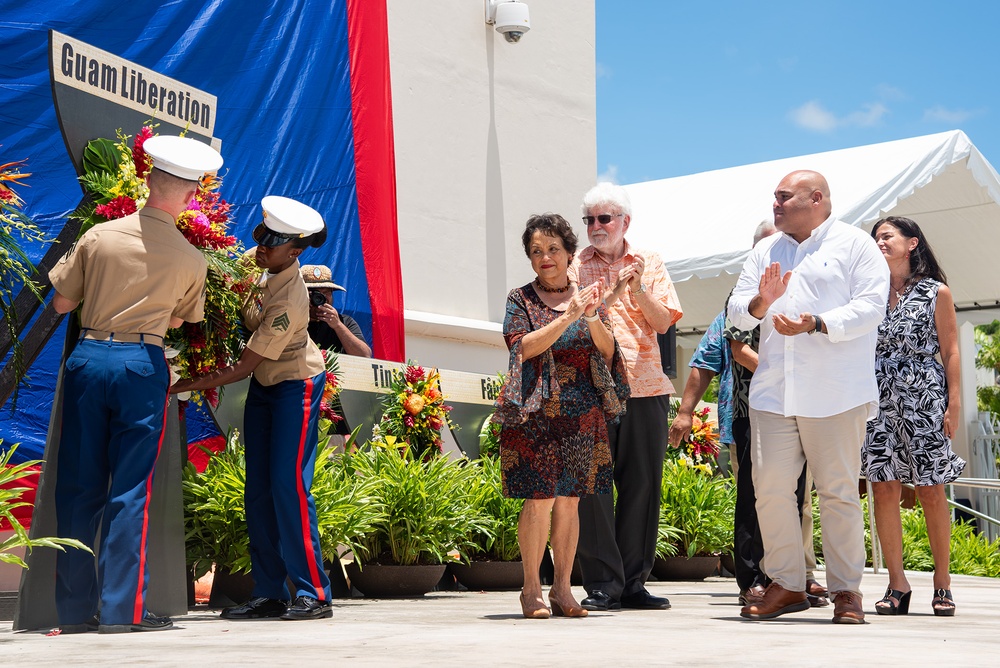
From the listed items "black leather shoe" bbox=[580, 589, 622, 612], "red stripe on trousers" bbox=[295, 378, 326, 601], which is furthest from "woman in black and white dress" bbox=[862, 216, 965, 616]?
"red stripe on trousers" bbox=[295, 378, 326, 601]

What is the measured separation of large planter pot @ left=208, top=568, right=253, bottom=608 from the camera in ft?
16.3

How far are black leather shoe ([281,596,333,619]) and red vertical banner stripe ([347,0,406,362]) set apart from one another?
3709 mm

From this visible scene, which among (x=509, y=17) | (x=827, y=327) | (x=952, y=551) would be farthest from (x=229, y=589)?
(x=952, y=551)

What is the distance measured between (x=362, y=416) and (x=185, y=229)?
2.10 meters

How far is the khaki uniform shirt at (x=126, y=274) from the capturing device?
12.3 ft

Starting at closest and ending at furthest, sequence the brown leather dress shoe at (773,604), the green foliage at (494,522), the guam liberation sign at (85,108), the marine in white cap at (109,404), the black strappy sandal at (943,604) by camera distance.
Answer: the marine in white cap at (109,404) → the guam liberation sign at (85,108) → the brown leather dress shoe at (773,604) → the black strappy sandal at (943,604) → the green foliage at (494,522)

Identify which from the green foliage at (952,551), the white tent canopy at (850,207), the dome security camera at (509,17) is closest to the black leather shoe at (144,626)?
the dome security camera at (509,17)

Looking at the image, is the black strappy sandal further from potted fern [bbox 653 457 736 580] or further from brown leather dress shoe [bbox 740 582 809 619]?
potted fern [bbox 653 457 736 580]

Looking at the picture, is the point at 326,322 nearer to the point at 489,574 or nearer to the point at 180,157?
the point at 489,574

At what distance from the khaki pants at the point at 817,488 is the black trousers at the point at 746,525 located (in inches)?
32.2

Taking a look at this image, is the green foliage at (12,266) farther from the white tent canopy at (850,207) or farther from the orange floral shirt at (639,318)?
the white tent canopy at (850,207)

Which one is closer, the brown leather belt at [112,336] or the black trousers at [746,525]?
the brown leather belt at [112,336]

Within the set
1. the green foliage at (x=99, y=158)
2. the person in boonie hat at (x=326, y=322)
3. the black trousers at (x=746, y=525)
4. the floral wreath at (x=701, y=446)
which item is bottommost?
the black trousers at (x=746, y=525)

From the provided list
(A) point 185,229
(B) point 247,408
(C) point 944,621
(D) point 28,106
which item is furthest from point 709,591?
(D) point 28,106
